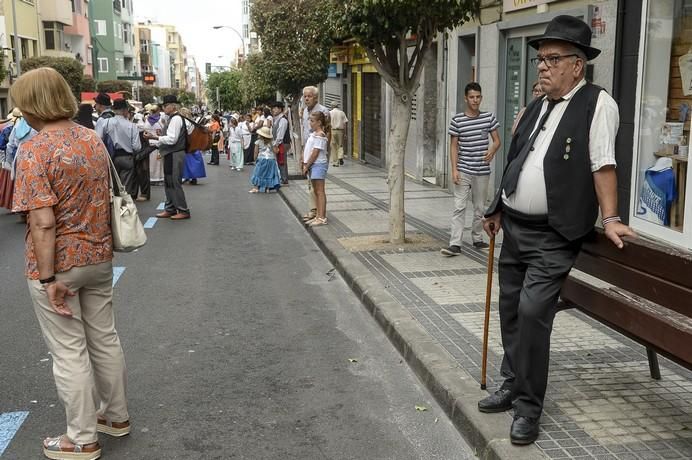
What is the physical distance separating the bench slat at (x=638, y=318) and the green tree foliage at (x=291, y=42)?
15314mm

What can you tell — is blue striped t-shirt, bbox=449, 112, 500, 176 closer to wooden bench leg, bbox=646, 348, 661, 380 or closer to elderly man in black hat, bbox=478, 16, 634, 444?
wooden bench leg, bbox=646, 348, 661, 380

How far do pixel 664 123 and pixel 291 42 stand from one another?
12.2 metres

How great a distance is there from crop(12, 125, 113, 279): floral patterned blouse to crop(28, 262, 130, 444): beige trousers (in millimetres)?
100

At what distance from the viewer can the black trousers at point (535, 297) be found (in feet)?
12.4

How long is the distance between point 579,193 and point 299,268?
5.46 m

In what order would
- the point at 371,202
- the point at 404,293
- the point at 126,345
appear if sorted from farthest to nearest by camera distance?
the point at 371,202
the point at 404,293
the point at 126,345

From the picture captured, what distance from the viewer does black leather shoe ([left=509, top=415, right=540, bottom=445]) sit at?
12.4 feet

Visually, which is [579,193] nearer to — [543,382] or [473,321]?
[543,382]

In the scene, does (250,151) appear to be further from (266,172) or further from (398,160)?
(398,160)

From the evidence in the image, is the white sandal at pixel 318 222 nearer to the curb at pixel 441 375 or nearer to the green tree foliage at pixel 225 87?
the curb at pixel 441 375

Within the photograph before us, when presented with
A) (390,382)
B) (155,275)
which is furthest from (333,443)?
(155,275)

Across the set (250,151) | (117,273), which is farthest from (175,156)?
(250,151)

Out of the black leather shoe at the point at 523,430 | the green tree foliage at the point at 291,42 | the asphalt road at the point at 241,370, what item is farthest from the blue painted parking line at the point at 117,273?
the green tree foliage at the point at 291,42

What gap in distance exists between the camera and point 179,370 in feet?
17.5
